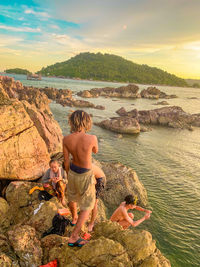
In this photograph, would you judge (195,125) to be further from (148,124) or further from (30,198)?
(30,198)

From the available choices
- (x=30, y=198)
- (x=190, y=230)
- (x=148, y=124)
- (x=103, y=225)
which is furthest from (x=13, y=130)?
(x=148, y=124)

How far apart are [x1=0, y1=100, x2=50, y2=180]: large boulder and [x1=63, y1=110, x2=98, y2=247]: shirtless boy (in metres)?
5.04

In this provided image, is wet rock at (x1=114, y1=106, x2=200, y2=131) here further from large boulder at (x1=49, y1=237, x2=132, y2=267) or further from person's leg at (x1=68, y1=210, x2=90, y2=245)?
large boulder at (x1=49, y1=237, x2=132, y2=267)

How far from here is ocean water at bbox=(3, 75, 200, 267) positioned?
1005 cm

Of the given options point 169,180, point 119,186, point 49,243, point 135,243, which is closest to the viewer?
point 135,243

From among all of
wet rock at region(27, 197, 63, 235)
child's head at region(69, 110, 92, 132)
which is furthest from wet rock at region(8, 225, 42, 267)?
child's head at region(69, 110, 92, 132)

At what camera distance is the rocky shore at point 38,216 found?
4457mm

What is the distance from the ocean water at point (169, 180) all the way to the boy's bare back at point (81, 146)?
26.4 ft

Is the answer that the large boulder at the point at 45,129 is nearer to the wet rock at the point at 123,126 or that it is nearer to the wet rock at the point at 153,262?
the wet rock at the point at 153,262

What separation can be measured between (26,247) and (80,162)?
267 cm

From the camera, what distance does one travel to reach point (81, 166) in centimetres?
442

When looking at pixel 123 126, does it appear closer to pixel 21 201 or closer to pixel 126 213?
pixel 126 213

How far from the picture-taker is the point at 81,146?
4270 millimetres

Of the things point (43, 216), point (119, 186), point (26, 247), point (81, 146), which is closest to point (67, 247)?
point (26, 247)
